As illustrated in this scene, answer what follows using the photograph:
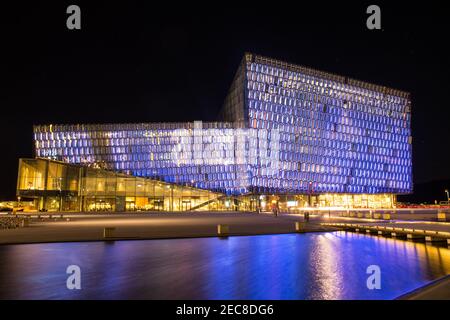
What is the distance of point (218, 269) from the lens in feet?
48.9

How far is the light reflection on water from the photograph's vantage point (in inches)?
444

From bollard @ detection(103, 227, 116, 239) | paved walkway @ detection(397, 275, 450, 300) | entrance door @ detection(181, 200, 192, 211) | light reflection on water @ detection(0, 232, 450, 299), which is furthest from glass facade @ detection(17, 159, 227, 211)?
paved walkway @ detection(397, 275, 450, 300)

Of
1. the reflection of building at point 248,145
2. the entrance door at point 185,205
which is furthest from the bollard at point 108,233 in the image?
the entrance door at point 185,205

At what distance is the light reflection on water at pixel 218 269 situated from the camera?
37.0ft

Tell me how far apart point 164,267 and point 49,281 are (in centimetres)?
406

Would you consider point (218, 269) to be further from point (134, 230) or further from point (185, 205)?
point (185, 205)

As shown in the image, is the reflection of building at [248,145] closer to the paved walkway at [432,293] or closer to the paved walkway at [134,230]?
the paved walkway at [134,230]

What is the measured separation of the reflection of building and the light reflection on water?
81.5 meters

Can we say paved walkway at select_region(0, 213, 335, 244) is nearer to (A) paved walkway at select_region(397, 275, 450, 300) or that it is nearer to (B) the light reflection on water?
(B) the light reflection on water

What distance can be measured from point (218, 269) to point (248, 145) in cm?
8929

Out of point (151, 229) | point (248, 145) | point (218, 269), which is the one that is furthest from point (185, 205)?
point (218, 269)

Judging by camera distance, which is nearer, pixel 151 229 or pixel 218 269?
pixel 218 269

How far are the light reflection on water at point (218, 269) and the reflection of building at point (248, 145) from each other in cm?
8153
